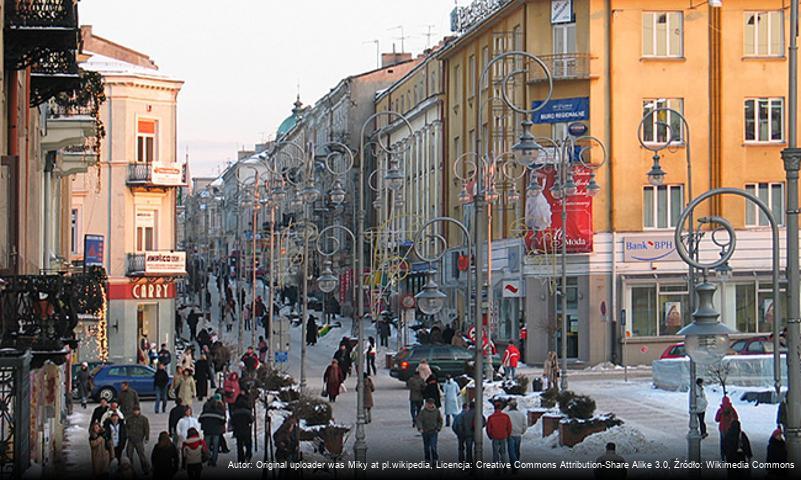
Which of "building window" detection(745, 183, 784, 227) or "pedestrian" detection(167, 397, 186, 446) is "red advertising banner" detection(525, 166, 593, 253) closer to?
"building window" detection(745, 183, 784, 227)

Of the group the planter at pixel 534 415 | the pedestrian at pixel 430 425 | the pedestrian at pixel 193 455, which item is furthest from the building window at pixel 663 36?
the pedestrian at pixel 193 455

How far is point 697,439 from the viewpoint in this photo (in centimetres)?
2347

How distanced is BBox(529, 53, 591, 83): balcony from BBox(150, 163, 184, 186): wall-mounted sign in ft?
50.9

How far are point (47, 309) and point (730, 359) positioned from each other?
20.9 meters

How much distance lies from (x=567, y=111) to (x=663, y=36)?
441 centimetres

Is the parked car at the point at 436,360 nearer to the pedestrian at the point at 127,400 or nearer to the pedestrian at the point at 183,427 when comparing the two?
the pedestrian at the point at 127,400

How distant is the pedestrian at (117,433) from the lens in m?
25.2

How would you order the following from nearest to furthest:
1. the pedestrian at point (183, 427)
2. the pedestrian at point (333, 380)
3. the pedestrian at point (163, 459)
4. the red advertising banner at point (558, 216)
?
1. the pedestrian at point (163, 459)
2. the pedestrian at point (183, 427)
3. the pedestrian at point (333, 380)
4. the red advertising banner at point (558, 216)

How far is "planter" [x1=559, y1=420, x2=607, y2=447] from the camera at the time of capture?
27.0 meters

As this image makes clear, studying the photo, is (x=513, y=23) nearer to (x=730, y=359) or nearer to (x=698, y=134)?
(x=698, y=134)

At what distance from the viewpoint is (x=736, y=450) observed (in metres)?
22.5

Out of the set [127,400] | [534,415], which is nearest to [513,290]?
[534,415]

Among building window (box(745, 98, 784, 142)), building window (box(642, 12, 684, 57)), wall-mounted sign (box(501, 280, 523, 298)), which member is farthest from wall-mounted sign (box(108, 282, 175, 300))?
building window (box(745, 98, 784, 142))

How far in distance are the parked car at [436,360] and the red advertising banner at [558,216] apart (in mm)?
7157
